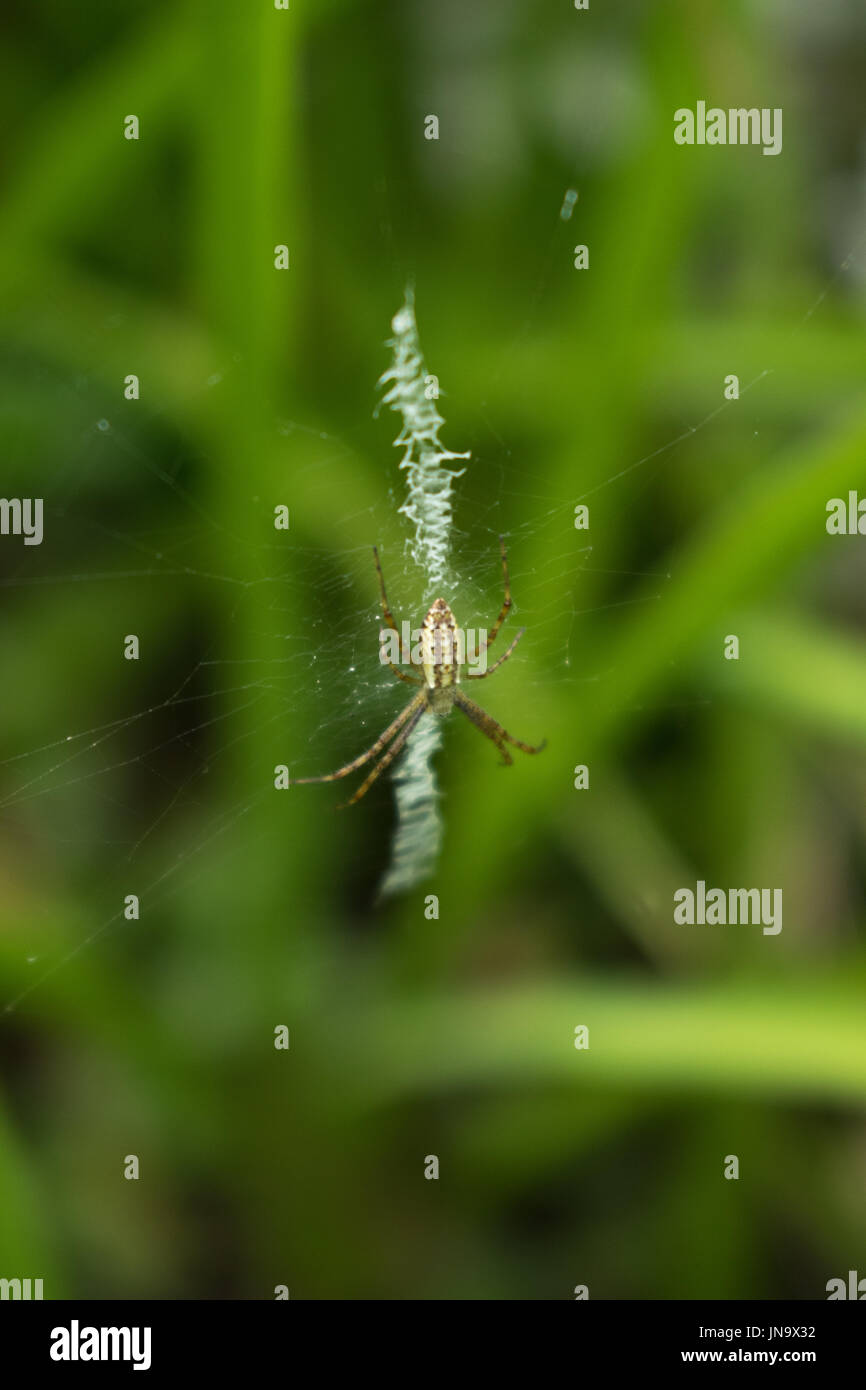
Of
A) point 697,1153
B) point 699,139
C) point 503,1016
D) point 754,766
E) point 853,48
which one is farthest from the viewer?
point 853,48

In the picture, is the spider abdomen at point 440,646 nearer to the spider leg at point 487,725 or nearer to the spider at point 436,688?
the spider at point 436,688

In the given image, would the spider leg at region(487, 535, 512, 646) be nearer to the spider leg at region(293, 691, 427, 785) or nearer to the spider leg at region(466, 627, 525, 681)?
the spider leg at region(466, 627, 525, 681)

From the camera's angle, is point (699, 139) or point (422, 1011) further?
point (422, 1011)

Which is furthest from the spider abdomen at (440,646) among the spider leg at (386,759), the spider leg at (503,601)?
the spider leg at (386,759)

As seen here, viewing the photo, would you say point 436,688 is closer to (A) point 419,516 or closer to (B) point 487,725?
(B) point 487,725

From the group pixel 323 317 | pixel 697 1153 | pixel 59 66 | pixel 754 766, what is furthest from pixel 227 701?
pixel 59 66

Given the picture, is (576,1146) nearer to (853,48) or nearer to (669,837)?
(669,837)

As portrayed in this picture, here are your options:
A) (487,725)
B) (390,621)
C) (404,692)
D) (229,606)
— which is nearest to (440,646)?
(390,621)

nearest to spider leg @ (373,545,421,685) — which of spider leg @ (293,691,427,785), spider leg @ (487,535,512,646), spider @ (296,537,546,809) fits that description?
spider @ (296,537,546,809)
